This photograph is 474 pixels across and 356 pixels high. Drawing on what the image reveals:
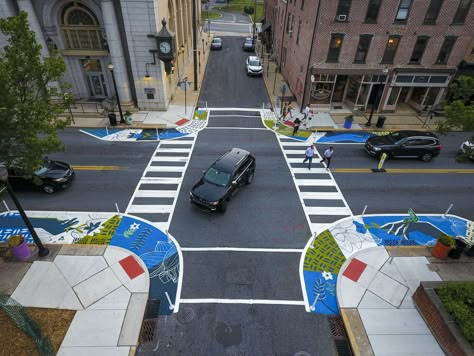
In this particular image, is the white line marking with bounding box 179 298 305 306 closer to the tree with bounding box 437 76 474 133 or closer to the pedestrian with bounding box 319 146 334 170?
the pedestrian with bounding box 319 146 334 170

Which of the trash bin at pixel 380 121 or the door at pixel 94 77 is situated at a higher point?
the door at pixel 94 77

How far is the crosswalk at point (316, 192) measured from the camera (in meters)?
14.0

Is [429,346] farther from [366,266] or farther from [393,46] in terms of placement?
[393,46]

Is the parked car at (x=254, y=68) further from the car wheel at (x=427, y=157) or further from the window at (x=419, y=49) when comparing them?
the car wheel at (x=427, y=157)

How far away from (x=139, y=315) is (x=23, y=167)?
6701 millimetres

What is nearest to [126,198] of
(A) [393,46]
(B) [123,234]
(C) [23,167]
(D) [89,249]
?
(B) [123,234]

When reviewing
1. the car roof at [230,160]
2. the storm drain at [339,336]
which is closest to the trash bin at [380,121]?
the car roof at [230,160]

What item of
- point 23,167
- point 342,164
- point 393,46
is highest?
point 393,46

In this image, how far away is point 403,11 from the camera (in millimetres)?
21250

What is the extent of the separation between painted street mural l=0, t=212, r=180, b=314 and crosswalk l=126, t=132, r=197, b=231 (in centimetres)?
68

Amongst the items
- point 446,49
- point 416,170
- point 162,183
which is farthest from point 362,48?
point 162,183

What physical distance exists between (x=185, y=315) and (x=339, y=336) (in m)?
5.11

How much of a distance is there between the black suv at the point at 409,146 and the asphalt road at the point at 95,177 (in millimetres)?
14976

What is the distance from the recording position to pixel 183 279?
10.8m
